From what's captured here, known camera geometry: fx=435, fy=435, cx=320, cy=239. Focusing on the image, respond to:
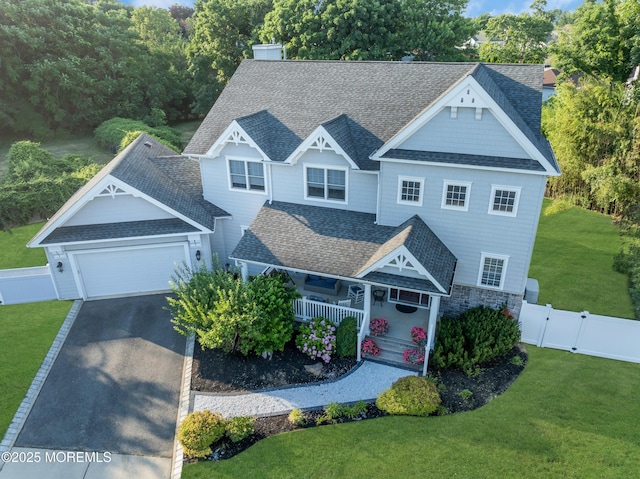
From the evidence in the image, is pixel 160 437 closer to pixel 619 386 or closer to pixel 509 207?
pixel 509 207

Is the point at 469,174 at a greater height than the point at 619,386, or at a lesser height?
greater

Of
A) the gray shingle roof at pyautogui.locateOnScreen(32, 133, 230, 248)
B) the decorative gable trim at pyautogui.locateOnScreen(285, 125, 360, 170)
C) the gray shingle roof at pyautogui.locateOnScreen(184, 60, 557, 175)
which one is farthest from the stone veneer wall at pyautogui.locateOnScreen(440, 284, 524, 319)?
the gray shingle roof at pyautogui.locateOnScreen(32, 133, 230, 248)

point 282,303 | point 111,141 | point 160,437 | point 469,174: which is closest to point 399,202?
point 469,174

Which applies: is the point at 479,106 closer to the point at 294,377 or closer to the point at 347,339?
the point at 347,339

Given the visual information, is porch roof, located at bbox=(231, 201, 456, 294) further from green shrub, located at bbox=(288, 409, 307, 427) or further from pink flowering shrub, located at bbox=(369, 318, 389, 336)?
green shrub, located at bbox=(288, 409, 307, 427)

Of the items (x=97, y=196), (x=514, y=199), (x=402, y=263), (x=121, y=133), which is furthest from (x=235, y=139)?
(x=121, y=133)

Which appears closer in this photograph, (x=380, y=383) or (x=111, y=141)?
(x=380, y=383)
